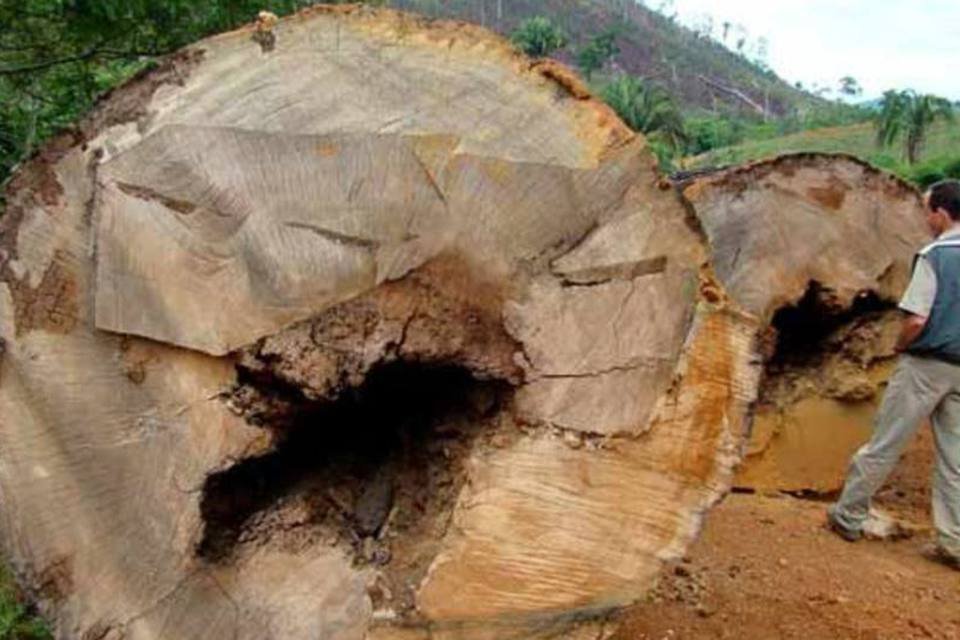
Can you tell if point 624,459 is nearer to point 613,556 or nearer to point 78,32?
point 613,556

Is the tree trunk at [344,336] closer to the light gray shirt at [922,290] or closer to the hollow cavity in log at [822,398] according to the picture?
the light gray shirt at [922,290]

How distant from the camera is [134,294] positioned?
2357 millimetres

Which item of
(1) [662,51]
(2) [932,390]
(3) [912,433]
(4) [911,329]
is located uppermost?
(4) [911,329]

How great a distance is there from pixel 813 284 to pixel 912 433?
81 centimetres

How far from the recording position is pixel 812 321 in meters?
5.09

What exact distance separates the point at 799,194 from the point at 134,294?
10.1 ft

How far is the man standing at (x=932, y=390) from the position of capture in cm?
402

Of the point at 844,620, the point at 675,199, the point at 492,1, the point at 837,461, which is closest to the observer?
the point at 675,199

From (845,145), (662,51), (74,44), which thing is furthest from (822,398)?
(662,51)

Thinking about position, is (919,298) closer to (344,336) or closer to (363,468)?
(363,468)

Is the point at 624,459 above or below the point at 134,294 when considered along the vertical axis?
below

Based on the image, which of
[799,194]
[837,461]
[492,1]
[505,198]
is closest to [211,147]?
[505,198]

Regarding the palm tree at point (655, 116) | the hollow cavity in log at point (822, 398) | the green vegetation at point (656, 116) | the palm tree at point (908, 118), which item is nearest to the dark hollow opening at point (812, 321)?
the hollow cavity in log at point (822, 398)

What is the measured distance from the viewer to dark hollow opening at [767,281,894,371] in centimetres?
489
